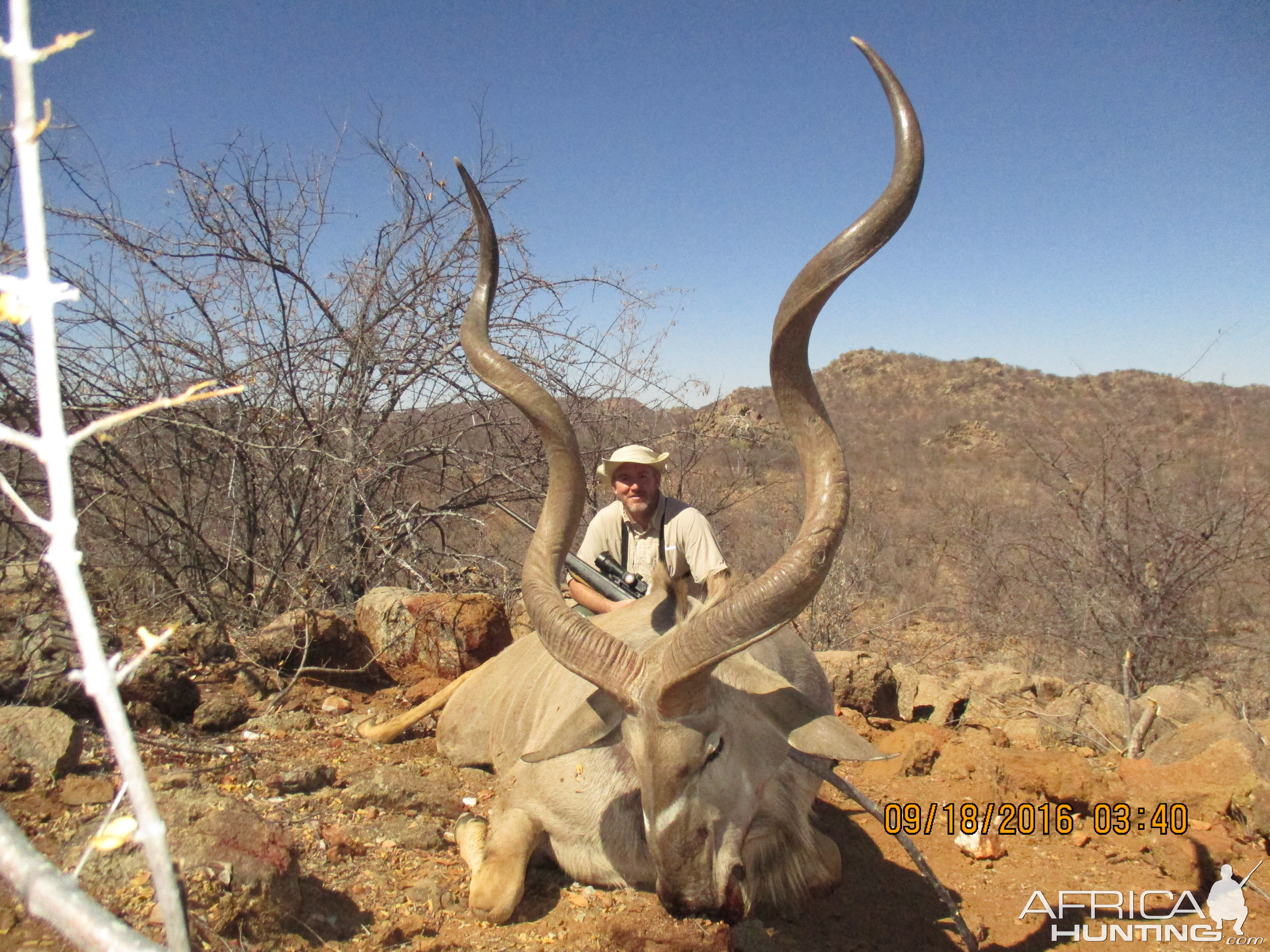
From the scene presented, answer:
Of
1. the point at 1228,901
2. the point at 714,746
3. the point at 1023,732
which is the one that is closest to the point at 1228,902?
the point at 1228,901

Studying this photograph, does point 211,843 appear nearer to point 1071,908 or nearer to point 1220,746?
point 1071,908

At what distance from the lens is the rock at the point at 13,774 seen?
9.12ft

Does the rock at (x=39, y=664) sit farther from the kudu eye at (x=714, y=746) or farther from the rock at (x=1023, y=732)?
the rock at (x=1023, y=732)

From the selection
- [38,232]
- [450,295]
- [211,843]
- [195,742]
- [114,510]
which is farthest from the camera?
[450,295]

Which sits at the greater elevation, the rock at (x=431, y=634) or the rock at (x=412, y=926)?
the rock at (x=431, y=634)

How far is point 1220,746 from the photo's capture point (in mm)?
4344

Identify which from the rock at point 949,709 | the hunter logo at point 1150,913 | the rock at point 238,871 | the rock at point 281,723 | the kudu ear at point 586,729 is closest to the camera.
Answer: the rock at point 238,871

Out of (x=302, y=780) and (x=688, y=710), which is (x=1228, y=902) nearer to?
(x=688, y=710)

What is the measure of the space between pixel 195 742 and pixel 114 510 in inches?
127

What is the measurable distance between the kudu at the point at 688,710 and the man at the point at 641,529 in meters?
1.13

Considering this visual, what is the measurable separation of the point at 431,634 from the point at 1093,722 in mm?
4522

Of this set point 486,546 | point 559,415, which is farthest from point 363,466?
point 559,415

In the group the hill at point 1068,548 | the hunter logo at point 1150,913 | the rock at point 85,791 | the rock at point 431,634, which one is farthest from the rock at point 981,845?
the rock at point 85,791

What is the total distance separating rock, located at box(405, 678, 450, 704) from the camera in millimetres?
5273
